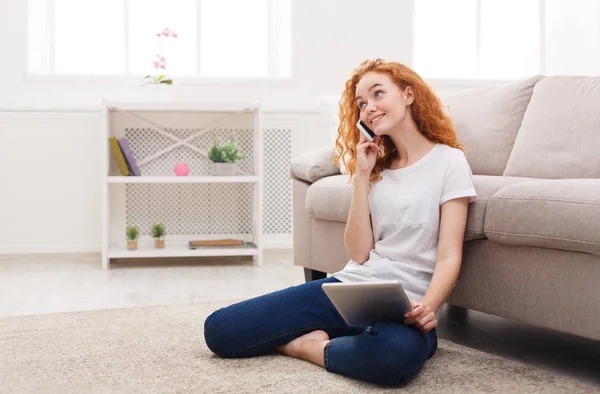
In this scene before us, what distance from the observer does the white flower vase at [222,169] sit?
3781 mm

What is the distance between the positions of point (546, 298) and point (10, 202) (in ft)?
10.1

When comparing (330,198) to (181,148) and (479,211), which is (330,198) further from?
(181,148)

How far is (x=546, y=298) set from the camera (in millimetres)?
1754

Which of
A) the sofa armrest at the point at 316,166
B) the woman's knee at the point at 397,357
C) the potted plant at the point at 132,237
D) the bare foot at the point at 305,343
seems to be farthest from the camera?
the potted plant at the point at 132,237

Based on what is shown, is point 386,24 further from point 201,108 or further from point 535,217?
point 535,217

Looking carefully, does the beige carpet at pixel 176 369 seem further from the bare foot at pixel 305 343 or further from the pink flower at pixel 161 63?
the pink flower at pixel 161 63

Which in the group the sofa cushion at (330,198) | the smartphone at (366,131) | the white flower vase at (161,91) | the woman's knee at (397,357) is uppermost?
the white flower vase at (161,91)

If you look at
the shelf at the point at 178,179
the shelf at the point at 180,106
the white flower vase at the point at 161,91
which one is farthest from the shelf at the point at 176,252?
the white flower vase at the point at 161,91

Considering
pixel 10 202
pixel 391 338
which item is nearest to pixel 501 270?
pixel 391 338

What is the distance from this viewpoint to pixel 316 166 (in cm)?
271

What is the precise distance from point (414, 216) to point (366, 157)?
0.19 meters

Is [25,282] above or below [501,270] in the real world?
below

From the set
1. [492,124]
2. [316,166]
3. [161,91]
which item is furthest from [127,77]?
[492,124]

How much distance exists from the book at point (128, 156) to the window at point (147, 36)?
0.63 m
